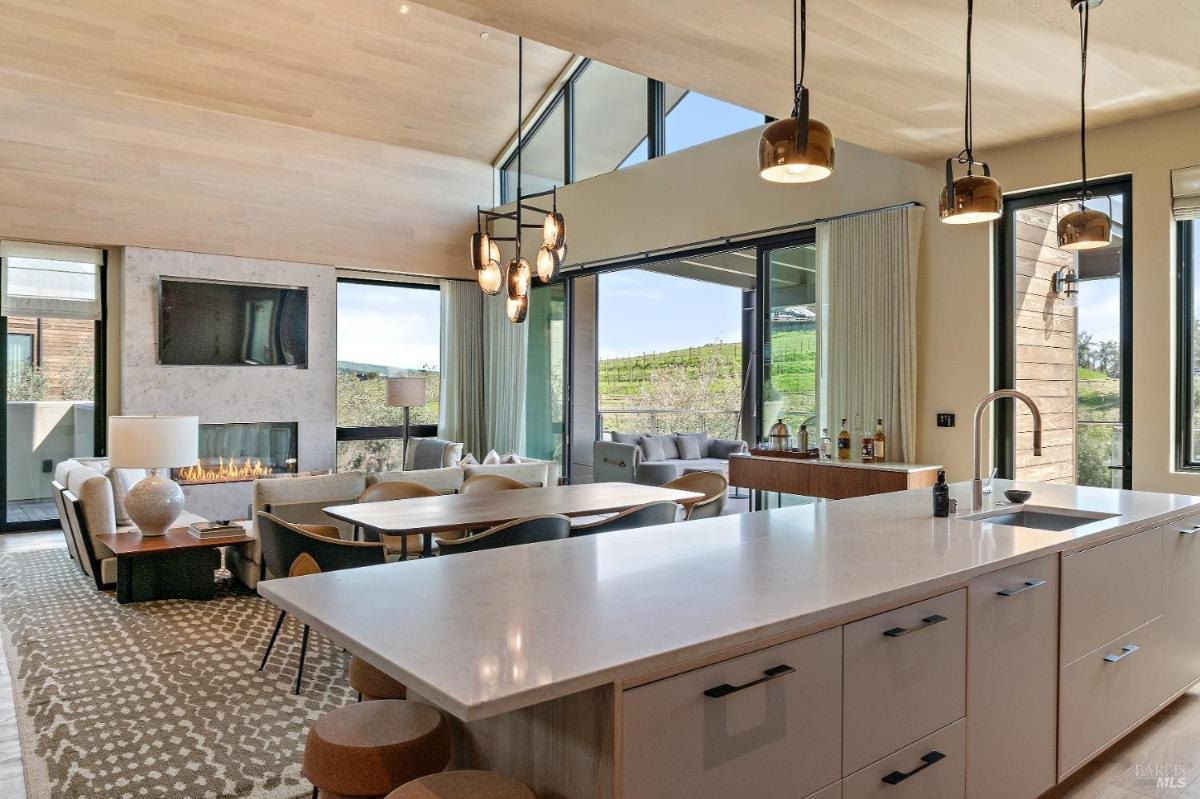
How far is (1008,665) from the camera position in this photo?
2.06m

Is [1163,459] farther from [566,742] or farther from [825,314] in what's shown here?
[566,742]

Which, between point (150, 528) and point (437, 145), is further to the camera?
point (437, 145)

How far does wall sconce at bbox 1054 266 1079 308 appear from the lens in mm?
4699

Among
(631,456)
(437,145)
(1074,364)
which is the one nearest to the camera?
(1074,364)

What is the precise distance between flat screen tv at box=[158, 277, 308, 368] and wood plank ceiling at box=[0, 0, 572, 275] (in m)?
0.42

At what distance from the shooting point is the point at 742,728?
1390 millimetres

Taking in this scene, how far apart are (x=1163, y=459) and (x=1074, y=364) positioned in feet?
2.50

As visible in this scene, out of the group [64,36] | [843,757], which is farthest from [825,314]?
[64,36]

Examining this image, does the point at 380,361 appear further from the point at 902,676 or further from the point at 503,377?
the point at 902,676

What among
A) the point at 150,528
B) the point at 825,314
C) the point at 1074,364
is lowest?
the point at 150,528

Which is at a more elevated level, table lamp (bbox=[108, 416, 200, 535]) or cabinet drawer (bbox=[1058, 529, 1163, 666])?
table lamp (bbox=[108, 416, 200, 535])

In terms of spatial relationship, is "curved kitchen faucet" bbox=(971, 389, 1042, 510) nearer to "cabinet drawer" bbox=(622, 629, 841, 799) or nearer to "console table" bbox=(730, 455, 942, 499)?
"cabinet drawer" bbox=(622, 629, 841, 799)

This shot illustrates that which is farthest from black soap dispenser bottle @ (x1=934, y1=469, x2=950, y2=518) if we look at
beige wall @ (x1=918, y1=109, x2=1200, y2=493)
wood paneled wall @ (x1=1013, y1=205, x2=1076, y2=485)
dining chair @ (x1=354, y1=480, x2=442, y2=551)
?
dining chair @ (x1=354, y1=480, x2=442, y2=551)

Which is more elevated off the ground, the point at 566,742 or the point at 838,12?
the point at 838,12
